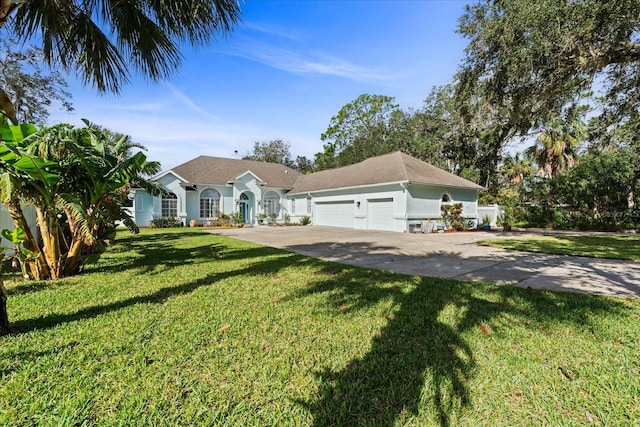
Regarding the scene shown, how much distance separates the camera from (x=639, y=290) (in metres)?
5.18

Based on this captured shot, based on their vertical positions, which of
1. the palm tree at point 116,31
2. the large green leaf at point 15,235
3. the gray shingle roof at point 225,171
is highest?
the gray shingle roof at point 225,171

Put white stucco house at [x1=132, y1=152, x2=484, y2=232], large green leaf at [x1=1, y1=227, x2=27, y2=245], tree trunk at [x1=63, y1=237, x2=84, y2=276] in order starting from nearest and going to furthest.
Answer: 1. large green leaf at [x1=1, y1=227, x2=27, y2=245]
2. tree trunk at [x1=63, y1=237, x2=84, y2=276]
3. white stucco house at [x1=132, y1=152, x2=484, y2=232]

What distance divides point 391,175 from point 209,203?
15889 millimetres

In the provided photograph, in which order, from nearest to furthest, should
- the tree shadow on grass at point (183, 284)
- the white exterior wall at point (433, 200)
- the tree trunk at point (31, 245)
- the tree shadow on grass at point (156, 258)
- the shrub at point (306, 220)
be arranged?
the tree shadow on grass at point (183, 284) → the tree trunk at point (31, 245) → the tree shadow on grass at point (156, 258) → the white exterior wall at point (433, 200) → the shrub at point (306, 220)

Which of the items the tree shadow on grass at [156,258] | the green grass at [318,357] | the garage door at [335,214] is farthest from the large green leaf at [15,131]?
the garage door at [335,214]

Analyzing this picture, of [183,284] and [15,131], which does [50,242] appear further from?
[183,284]

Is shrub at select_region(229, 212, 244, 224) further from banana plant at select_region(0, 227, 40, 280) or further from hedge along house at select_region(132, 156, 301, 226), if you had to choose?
banana plant at select_region(0, 227, 40, 280)

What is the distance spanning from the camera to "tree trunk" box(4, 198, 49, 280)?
514 cm

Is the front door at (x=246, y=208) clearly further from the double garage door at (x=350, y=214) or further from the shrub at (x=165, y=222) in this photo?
the double garage door at (x=350, y=214)

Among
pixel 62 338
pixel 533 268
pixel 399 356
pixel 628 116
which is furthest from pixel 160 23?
pixel 628 116

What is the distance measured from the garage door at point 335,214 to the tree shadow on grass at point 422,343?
16353 millimetres

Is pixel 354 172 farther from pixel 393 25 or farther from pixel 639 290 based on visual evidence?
pixel 639 290

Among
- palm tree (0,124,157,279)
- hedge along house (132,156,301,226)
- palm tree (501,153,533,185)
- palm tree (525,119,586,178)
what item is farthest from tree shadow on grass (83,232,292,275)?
palm tree (501,153,533,185)

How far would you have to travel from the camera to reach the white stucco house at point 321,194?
60.1 ft
